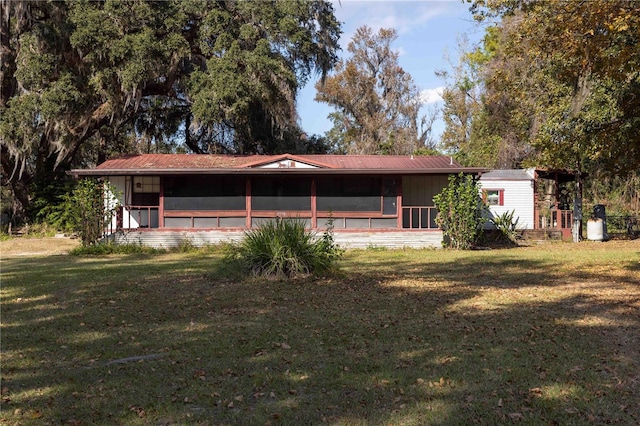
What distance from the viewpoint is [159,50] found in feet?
73.0

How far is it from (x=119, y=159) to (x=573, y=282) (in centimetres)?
1671

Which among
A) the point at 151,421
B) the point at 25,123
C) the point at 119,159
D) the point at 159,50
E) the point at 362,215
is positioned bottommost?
the point at 151,421

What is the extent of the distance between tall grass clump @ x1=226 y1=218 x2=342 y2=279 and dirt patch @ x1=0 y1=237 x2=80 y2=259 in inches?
357

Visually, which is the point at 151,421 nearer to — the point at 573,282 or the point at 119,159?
the point at 573,282

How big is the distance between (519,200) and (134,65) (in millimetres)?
16231

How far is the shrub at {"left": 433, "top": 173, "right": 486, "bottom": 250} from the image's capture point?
17.8 meters

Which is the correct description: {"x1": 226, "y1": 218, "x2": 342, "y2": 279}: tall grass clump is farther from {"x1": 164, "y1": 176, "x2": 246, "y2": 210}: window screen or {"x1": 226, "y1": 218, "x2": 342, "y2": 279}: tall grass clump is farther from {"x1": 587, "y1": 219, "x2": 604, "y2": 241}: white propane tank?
{"x1": 587, "y1": 219, "x2": 604, "y2": 241}: white propane tank

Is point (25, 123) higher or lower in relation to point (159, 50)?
lower

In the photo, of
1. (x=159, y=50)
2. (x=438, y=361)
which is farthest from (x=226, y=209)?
(x=438, y=361)

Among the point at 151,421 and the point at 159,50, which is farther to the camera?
the point at 159,50

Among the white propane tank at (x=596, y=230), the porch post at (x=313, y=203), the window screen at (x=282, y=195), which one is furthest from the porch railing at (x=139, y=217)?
the white propane tank at (x=596, y=230)

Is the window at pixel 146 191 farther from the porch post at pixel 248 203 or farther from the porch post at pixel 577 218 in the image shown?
the porch post at pixel 577 218

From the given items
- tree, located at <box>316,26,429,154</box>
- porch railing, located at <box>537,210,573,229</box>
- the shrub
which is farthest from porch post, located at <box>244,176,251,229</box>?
tree, located at <box>316,26,429,154</box>

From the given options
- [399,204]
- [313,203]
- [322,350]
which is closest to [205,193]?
[313,203]
